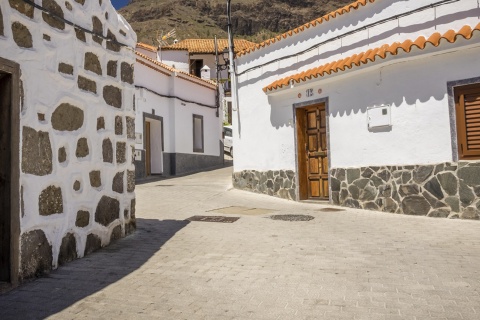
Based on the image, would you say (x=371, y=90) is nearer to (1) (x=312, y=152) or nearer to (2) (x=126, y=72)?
(1) (x=312, y=152)

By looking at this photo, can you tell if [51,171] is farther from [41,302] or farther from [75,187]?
[41,302]

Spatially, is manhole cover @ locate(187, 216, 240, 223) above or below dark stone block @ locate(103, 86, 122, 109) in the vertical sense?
below

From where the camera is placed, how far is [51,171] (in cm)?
404

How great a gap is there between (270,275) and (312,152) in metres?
6.73

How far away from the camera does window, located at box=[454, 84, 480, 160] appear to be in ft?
23.3

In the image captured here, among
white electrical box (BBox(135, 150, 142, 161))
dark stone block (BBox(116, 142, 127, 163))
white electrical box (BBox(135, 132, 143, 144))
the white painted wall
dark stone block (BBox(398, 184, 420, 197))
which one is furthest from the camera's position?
white electrical box (BBox(135, 150, 142, 161))

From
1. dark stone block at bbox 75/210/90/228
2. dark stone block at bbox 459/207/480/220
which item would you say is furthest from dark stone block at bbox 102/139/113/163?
dark stone block at bbox 459/207/480/220

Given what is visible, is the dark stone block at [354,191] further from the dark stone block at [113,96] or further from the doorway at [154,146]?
the doorway at [154,146]

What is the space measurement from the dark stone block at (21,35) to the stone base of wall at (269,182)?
7.65 metres

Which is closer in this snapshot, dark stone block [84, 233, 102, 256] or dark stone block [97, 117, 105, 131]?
dark stone block [84, 233, 102, 256]

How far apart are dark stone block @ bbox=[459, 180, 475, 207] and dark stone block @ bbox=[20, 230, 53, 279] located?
6552 millimetres

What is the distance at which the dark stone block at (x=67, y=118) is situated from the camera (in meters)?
4.17

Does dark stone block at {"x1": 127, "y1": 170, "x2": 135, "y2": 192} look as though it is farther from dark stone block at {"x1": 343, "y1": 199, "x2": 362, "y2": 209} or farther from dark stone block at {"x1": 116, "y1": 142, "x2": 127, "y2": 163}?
dark stone block at {"x1": 343, "y1": 199, "x2": 362, "y2": 209}

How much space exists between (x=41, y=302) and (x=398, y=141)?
23.0 ft
